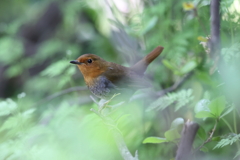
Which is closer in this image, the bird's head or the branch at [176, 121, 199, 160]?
the branch at [176, 121, 199, 160]

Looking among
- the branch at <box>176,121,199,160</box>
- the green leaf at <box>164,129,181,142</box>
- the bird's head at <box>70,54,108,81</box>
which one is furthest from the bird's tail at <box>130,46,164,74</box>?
the branch at <box>176,121,199,160</box>

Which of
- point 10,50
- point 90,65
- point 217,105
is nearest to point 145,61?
point 90,65

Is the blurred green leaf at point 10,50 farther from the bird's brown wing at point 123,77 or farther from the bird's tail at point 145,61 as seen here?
the bird's tail at point 145,61

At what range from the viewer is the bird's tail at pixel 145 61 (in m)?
1.75

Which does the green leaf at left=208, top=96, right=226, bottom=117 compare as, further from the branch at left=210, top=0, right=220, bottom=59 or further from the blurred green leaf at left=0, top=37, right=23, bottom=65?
the blurred green leaf at left=0, top=37, right=23, bottom=65

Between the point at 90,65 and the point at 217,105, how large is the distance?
46.7 inches

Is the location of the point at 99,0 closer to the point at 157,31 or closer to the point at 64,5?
the point at 157,31

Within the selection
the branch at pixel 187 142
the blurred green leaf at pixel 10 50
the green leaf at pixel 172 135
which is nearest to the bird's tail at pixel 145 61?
the green leaf at pixel 172 135

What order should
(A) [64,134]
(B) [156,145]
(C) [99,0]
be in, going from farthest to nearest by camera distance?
(C) [99,0] < (B) [156,145] < (A) [64,134]

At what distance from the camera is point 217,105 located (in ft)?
3.34

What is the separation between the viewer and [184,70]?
61.8 inches

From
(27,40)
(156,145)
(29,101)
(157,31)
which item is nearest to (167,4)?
(157,31)

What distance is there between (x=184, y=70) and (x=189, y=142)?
0.62 meters

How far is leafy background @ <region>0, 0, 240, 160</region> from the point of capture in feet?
3.75
